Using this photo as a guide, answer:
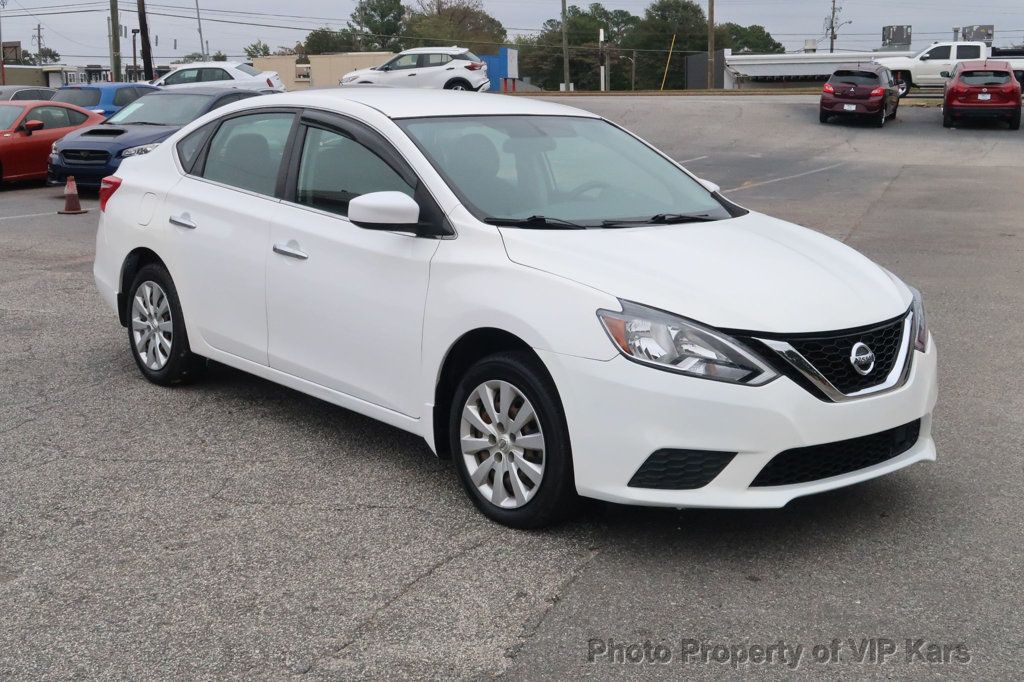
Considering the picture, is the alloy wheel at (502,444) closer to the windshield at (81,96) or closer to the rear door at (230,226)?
the rear door at (230,226)

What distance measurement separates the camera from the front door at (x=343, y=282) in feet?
16.2

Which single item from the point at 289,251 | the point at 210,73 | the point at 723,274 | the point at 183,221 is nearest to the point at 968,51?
the point at 210,73

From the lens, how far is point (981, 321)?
8.58 meters

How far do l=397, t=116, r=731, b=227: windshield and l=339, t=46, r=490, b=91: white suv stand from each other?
30910mm

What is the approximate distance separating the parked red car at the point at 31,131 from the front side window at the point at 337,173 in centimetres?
1568

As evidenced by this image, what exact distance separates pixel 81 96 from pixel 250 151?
20.9 metres

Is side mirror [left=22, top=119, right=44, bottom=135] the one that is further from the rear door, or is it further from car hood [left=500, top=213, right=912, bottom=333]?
car hood [left=500, top=213, right=912, bottom=333]

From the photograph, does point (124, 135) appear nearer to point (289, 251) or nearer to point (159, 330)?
point (159, 330)

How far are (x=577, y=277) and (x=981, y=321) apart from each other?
533cm

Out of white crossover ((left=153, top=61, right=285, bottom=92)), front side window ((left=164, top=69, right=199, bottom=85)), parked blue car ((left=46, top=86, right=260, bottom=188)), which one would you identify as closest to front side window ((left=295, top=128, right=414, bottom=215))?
parked blue car ((left=46, top=86, right=260, bottom=188))

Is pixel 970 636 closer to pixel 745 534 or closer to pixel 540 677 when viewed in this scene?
pixel 745 534

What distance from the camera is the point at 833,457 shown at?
14.0 feet

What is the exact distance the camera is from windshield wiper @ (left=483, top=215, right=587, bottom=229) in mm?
4785

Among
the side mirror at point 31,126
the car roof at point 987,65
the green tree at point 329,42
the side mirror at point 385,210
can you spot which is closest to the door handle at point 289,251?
the side mirror at point 385,210
